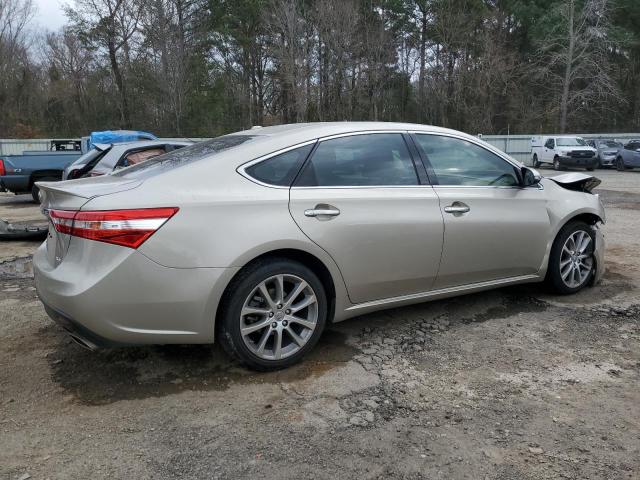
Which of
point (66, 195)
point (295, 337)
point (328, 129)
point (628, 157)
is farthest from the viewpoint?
point (628, 157)

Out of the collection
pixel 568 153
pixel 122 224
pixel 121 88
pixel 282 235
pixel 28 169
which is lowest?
pixel 282 235

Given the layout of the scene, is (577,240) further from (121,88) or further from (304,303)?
(121,88)

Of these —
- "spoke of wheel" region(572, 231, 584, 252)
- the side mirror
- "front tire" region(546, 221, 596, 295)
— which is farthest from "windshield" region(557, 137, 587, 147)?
the side mirror

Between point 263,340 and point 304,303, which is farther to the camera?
point 304,303

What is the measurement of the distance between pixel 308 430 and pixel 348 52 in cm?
3624

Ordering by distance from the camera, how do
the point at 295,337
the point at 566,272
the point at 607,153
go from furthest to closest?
the point at 607,153
the point at 566,272
the point at 295,337

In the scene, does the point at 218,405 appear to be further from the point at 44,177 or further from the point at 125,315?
the point at 44,177

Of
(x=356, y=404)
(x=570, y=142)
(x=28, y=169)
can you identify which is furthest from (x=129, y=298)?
(x=570, y=142)

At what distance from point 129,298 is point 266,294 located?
2.55ft

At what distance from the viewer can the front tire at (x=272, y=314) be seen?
3.22 metres

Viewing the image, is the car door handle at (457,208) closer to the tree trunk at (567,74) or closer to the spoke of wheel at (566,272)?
the spoke of wheel at (566,272)

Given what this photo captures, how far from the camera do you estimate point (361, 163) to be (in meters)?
3.84

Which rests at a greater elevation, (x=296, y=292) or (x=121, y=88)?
(x=121, y=88)

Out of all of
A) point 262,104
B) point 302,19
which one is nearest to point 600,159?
point 302,19
